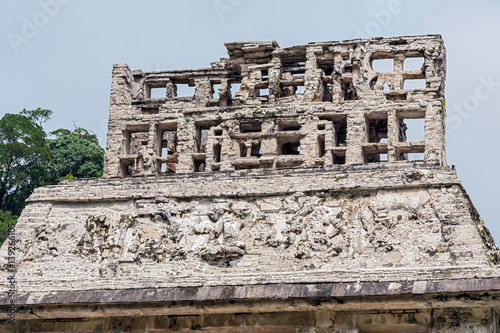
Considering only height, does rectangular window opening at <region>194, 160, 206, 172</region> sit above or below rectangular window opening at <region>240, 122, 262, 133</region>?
below

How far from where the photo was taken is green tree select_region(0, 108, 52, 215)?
41.9 meters

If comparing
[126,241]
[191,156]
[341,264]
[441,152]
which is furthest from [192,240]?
[441,152]

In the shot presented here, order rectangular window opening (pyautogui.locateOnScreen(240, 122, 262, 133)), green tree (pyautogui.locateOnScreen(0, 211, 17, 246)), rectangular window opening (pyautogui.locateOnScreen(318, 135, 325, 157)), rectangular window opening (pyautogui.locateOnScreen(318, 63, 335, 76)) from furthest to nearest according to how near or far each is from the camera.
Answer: green tree (pyautogui.locateOnScreen(0, 211, 17, 246)) → rectangular window opening (pyautogui.locateOnScreen(318, 63, 335, 76)) → rectangular window opening (pyautogui.locateOnScreen(240, 122, 262, 133)) → rectangular window opening (pyautogui.locateOnScreen(318, 135, 325, 157))

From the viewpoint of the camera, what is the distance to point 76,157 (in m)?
42.3

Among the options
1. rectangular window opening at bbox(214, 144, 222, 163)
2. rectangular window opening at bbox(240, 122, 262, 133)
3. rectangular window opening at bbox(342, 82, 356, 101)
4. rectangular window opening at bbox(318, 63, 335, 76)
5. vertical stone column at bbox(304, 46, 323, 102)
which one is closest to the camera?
rectangular window opening at bbox(214, 144, 222, 163)

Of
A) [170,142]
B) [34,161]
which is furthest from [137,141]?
[34,161]

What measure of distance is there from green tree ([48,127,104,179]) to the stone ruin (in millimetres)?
14313

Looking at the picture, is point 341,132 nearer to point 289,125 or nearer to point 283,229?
point 289,125

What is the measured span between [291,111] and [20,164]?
1857cm

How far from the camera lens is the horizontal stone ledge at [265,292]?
1908 cm

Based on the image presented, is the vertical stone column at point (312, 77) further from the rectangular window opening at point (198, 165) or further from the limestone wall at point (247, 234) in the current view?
the limestone wall at point (247, 234)

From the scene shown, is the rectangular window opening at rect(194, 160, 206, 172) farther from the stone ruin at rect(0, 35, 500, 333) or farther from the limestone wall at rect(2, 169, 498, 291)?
the limestone wall at rect(2, 169, 498, 291)

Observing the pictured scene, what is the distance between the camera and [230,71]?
97.2 feet

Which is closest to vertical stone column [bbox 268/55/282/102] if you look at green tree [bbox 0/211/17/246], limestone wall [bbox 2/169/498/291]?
limestone wall [bbox 2/169/498/291]
